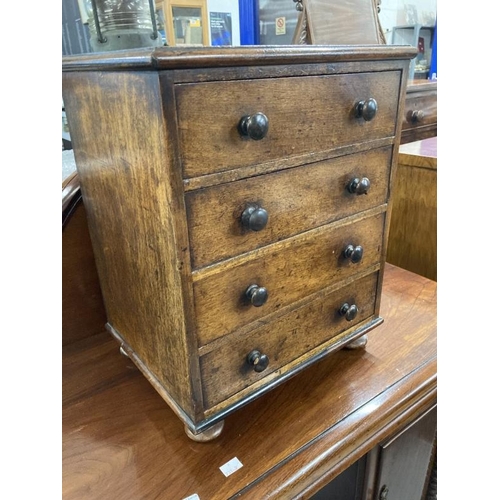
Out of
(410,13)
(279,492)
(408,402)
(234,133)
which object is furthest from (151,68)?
(410,13)

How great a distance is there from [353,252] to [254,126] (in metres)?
0.31

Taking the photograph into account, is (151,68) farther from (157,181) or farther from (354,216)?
(354,216)

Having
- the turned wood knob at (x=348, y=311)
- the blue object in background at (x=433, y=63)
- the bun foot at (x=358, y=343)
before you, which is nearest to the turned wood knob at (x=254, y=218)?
the turned wood knob at (x=348, y=311)

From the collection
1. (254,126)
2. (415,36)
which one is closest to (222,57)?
(254,126)

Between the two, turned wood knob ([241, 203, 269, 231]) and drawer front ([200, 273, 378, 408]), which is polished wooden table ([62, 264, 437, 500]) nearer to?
drawer front ([200, 273, 378, 408])

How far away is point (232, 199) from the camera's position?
0.53 meters

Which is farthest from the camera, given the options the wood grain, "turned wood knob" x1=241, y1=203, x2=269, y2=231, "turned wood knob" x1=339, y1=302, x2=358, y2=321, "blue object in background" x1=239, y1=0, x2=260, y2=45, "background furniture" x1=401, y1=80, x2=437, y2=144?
"background furniture" x1=401, y1=80, x2=437, y2=144

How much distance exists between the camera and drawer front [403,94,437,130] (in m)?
1.43

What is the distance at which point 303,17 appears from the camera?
0.88 m

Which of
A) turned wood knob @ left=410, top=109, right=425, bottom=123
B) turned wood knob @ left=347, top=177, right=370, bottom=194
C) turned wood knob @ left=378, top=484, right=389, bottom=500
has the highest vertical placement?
turned wood knob @ left=347, top=177, right=370, bottom=194

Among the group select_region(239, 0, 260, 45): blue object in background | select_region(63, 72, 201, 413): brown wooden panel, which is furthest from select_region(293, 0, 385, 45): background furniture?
select_region(63, 72, 201, 413): brown wooden panel

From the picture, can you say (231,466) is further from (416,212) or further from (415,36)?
(415,36)

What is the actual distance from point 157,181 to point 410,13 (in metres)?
1.99

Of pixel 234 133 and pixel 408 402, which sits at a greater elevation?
pixel 234 133
